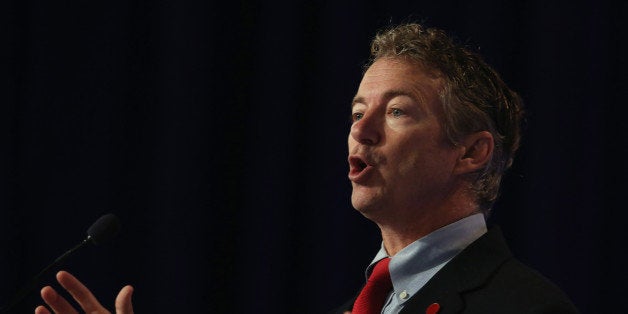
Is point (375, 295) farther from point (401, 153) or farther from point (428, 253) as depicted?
point (401, 153)

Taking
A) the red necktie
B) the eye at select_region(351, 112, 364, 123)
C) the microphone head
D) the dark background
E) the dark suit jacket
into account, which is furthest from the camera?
the dark background

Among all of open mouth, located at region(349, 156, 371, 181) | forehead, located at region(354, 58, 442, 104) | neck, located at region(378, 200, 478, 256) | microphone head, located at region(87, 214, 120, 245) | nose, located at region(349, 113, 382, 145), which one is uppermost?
forehead, located at region(354, 58, 442, 104)

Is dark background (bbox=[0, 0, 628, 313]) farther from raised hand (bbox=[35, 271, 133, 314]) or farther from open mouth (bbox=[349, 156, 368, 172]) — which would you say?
raised hand (bbox=[35, 271, 133, 314])

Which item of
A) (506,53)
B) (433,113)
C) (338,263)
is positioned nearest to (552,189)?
(506,53)

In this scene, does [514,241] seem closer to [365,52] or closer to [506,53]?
[506,53]

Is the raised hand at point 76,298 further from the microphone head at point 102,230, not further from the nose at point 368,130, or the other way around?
the nose at point 368,130

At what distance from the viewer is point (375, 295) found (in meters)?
1.79

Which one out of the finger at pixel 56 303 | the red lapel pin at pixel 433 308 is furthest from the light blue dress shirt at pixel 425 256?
the finger at pixel 56 303

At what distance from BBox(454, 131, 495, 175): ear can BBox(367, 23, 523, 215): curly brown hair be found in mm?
16

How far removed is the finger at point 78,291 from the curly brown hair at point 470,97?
798 millimetres

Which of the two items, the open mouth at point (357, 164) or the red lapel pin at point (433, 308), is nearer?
the red lapel pin at point (433, 308)

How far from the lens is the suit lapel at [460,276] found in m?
1.63

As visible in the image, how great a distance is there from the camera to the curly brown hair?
1867mm

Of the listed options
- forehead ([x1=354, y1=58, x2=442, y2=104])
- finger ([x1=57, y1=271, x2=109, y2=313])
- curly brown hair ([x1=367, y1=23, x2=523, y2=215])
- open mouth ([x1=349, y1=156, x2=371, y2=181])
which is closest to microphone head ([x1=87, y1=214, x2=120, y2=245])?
finger ([x1=57, y1=271, x2=109, y2=313])
